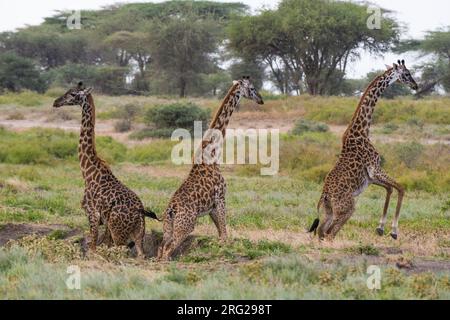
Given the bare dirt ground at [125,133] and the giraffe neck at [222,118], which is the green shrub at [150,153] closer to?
the bare dirt ground at [125,133]

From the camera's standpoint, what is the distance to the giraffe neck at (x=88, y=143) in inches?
408

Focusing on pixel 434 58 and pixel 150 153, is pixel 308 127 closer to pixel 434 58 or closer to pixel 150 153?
pixel 150 153

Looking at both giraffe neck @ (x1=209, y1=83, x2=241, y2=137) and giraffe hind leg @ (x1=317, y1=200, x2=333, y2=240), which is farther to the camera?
giraffe hind leg @ (x1=317, y1=200, x2=333, y2=240)

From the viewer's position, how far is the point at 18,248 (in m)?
8.91

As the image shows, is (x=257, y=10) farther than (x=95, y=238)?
Yes

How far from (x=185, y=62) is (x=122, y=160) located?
26097 millimetres

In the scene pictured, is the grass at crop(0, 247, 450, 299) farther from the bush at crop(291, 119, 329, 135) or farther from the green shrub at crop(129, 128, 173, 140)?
the green shrub at crop(129, 128, 173, 140)

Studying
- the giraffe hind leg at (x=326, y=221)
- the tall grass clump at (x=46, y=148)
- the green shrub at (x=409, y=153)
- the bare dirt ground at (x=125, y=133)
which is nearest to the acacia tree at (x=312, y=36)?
the bare dirt ground at (x=125, y=133)

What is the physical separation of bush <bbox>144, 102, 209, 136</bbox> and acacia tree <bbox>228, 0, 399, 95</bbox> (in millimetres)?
12811

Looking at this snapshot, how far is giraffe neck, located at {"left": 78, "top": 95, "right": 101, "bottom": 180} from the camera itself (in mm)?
10352

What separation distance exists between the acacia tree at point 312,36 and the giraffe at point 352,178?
99.1ft

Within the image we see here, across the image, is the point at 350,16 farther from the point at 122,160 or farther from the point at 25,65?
the point at 122,160

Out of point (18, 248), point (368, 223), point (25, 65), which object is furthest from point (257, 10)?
point (18, 248)

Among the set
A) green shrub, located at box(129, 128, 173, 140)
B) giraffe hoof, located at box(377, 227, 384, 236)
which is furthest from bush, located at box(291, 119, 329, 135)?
giraffe hoof, located at box(377, 227, 384, 236)
